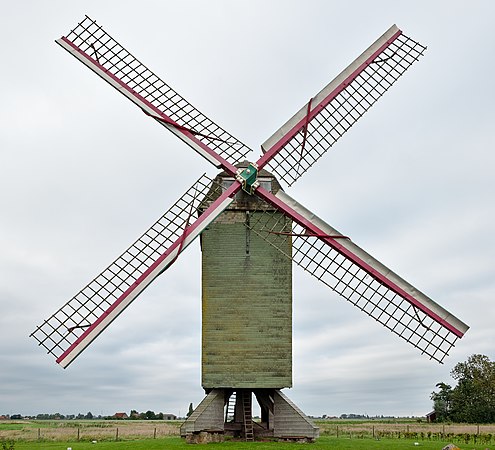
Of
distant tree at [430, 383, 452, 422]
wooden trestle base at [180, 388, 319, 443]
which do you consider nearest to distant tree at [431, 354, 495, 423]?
distant tree at [430, 383, 452, 422]

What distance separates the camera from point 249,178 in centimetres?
1872

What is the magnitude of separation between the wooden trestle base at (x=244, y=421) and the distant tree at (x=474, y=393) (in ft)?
117

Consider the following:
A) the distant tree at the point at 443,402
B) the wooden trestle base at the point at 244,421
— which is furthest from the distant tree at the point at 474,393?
the wooden trestle base at the point at 244,421

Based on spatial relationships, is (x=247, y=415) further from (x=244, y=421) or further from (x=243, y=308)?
(x=243, y=308)

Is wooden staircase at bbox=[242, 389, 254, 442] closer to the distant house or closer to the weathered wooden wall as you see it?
the weathered wooden wall

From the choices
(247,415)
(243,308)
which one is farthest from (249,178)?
(247,415)

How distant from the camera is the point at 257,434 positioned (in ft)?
71.9

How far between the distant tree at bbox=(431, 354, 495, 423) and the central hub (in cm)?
4019

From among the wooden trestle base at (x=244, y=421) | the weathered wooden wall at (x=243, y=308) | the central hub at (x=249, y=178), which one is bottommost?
the wooden trestle base at (x=244, y=421)

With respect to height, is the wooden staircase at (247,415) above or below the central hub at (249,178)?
below

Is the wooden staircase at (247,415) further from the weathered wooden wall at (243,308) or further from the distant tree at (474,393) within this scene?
the distant tree at (474,393)

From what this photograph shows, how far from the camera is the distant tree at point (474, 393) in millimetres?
52750

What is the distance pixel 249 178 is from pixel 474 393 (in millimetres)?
41453

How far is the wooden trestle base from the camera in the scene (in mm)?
20891
